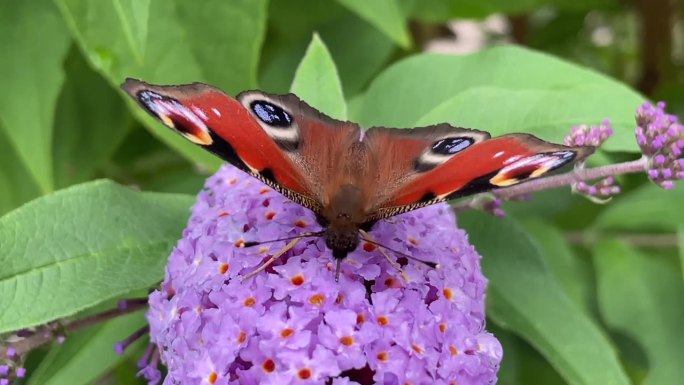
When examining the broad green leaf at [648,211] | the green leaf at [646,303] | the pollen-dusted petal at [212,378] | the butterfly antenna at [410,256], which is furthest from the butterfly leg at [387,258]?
the broad green leaf at [648,211]

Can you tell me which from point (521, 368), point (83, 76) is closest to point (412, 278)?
point (521, 368)

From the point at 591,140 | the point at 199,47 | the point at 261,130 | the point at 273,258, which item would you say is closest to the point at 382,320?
the point at 273,258

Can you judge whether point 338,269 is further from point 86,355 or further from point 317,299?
point 86,355

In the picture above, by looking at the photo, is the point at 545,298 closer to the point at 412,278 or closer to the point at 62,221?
the point at 412,278

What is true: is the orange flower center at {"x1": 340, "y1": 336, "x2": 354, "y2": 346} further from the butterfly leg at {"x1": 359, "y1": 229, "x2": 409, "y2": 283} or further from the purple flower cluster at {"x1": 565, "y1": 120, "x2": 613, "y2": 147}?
the purple flower cluster at {"x1": 565, "y1": 120, "x2": 613, "y2": 147}

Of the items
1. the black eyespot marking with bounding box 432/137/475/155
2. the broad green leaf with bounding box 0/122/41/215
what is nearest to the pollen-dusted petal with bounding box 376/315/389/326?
the black eyespot marking with bounding box 432/137/475/155

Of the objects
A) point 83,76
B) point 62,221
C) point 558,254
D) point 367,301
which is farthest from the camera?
point 83,76

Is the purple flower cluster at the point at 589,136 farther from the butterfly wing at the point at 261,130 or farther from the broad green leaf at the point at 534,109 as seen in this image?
the butterfly wing at the point at 261,130
